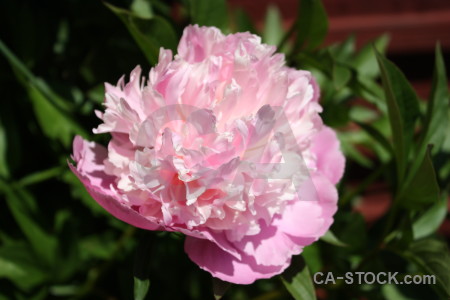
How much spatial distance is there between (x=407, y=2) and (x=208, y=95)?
121 cm

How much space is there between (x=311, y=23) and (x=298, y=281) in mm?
333

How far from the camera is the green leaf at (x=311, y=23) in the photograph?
65 cm

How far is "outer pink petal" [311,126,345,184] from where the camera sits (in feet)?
1.78

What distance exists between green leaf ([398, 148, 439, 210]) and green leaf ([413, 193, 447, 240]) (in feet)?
0.27

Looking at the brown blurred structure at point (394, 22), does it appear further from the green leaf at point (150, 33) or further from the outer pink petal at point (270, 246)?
the outer pink petal at point (270, 246)

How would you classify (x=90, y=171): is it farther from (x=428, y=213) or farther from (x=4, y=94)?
(x=428, y=213)

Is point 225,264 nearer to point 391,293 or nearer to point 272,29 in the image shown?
point 391,293

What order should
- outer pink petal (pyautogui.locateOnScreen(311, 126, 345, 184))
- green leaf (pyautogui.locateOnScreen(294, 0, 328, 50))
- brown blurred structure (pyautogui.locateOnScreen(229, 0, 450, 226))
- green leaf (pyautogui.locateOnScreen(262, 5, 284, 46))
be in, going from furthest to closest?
brown blurred structure (pyautogui.locateOnScreen(229, 0, 450, 226))
green leaf (pyautogui.locateOnScreen(262, 5, 284, 46))
green leaf (pyautogui.locateOnScreen(294, 0, 328, 50))
outer pink petal (pyautogui.locateOnScreen(311, 126, 345, 184))

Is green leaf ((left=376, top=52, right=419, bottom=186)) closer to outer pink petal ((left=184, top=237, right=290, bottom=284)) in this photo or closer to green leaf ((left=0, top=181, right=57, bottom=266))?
outer pink petal ((left=184, top=237, right=290, bottom=284))

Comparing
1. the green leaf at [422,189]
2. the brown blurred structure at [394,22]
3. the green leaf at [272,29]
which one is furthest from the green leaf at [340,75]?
the brown blurred structure at [394,22]

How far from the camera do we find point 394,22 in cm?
147

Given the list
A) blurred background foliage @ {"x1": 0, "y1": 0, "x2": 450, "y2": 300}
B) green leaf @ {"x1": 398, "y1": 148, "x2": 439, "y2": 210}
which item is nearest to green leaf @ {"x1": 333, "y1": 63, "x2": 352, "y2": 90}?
blurred background foliage @ {"x1": 0, "y1": 0, "x2": 450, "y2": 300}

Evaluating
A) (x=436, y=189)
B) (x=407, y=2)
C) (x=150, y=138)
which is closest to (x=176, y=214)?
(x=150, y=138)

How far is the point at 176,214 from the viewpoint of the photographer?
45cm
